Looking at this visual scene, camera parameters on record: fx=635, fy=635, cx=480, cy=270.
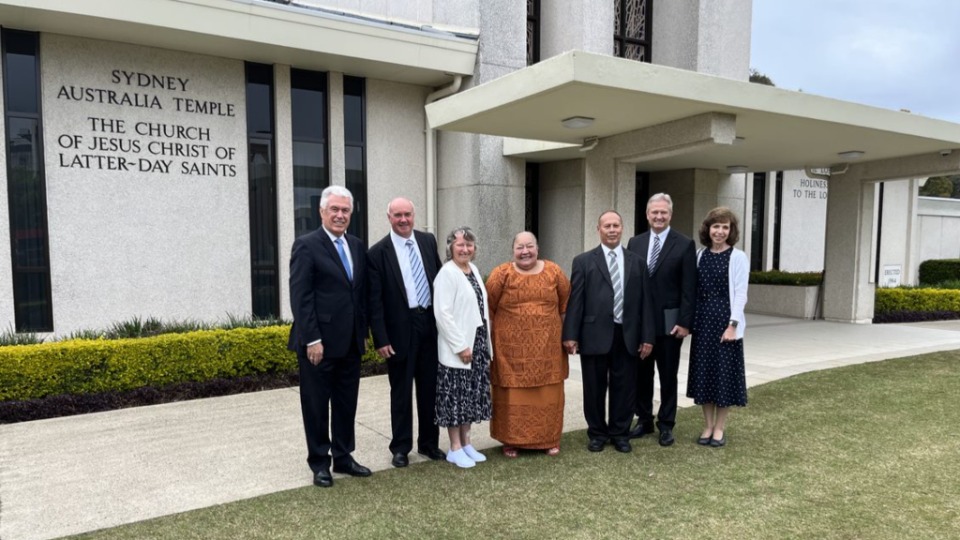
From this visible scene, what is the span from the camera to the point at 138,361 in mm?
6559

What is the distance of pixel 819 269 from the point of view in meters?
17.2

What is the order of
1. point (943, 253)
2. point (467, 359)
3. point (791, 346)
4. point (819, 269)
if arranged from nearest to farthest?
point (467, 359) < point (791, 346) < point (819, 269) < point (943, 253)

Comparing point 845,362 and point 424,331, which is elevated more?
point 424,331

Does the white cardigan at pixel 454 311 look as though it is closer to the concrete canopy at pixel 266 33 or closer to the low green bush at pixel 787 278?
the concrete canopy at pixel 266 33

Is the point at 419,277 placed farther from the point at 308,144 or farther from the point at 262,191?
the point at 308,144

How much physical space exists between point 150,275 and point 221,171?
5.89ft

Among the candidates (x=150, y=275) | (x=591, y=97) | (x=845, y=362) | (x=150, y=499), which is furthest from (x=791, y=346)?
(x=150, y=275)

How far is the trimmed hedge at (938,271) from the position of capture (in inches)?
767

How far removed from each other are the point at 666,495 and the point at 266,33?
25.6 feet

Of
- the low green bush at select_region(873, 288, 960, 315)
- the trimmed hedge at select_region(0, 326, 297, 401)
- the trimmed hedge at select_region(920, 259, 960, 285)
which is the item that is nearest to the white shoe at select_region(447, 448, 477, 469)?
the trimmed hedge at select_region(0, 326, 297, 401)

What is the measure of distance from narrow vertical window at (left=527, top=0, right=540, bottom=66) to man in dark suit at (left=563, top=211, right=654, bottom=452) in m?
8.15

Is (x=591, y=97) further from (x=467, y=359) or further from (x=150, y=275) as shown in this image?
(x=150, y=275)

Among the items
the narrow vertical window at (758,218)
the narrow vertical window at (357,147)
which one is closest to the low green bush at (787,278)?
the narrow vertical window at (758,218)

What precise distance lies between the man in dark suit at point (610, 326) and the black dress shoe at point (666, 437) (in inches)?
13.9
